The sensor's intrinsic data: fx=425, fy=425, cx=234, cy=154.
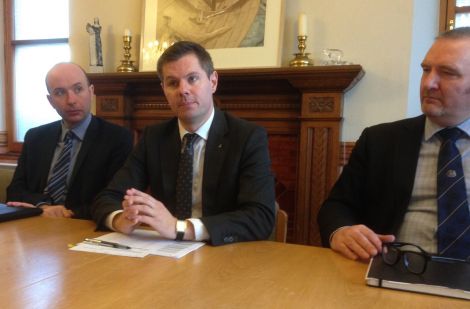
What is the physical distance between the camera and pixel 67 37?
384 cm

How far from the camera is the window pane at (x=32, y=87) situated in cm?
399

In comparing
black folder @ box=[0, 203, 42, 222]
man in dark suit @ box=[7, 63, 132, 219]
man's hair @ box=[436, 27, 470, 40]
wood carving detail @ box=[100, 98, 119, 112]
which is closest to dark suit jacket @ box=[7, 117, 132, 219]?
man in dark suit @ box=[7, 63, 132, 219]

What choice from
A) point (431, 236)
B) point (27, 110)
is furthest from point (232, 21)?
point (27, 110)

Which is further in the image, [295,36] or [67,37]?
[67,37]

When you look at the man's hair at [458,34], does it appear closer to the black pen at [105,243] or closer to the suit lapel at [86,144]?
the black pen at [105,243]

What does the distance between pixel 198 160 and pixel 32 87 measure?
3058 millimetres

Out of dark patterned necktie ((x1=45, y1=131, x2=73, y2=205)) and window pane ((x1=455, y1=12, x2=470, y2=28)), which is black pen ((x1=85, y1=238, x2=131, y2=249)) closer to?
dark patterned necktie ((x1=45, y1=131, x2=73, y2=205))

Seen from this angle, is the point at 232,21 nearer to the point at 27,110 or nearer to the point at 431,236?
the point at 431,236

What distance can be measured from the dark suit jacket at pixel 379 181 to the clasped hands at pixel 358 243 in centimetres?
18

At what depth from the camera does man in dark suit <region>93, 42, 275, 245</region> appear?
152cm

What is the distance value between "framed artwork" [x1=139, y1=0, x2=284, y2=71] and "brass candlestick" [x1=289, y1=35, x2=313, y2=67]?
144 millimetres

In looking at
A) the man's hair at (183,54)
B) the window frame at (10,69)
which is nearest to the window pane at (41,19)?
the window frame at (10,69)

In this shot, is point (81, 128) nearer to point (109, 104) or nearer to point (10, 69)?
point (109, 104)

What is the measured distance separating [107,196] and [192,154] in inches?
13.9
